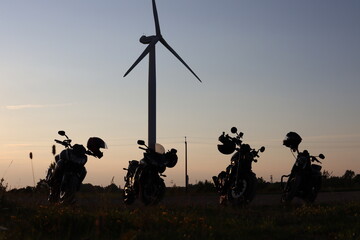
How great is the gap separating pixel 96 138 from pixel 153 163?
1.73 m

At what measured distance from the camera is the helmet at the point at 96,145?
17.7m

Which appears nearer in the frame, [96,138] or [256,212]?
[256,212]

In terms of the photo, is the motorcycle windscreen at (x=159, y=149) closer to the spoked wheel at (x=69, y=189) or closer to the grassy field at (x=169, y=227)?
the spoked wheel at (x=69, y=189)

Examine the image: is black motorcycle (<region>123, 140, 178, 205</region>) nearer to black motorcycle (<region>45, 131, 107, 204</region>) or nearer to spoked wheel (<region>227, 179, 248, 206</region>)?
black motorcycle (<region>45, 131, 107, 204</region>)

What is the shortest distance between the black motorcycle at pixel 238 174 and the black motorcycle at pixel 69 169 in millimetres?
3300

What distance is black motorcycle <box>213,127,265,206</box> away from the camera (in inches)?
661

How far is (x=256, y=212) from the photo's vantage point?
14.4m

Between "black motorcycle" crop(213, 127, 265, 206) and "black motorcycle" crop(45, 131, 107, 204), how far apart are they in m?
3.30

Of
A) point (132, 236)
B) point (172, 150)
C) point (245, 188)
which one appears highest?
point (172, 150)

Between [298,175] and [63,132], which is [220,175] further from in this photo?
[63,132]

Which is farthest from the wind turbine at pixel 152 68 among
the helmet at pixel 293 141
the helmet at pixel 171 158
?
the helmet at pixel 293 141

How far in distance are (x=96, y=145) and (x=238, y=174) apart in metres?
3.84

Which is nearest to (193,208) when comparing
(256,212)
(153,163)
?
(256,212)

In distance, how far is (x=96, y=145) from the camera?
1770cm
